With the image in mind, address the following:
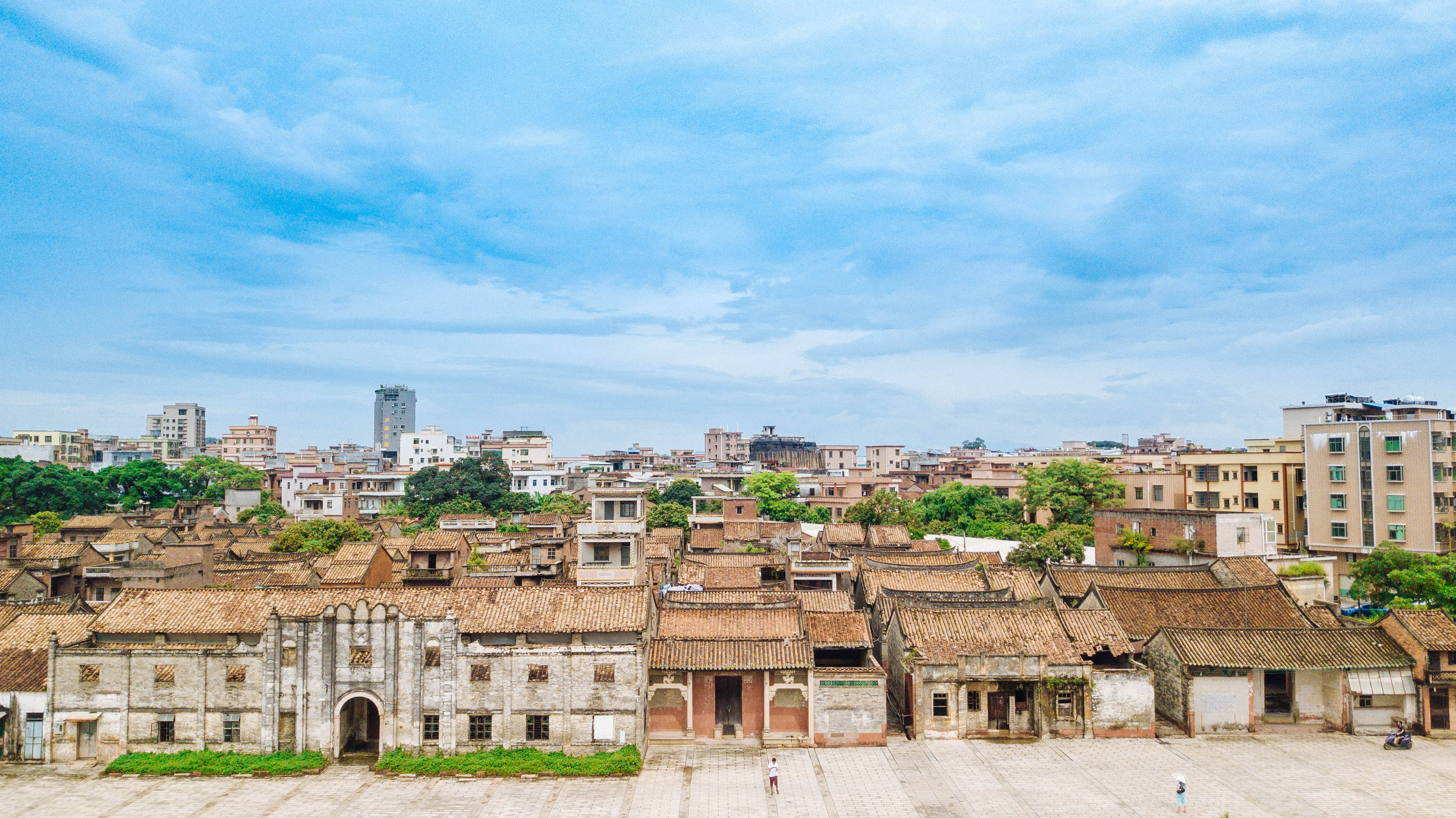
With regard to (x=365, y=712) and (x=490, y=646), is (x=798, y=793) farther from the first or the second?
(x=365, y=712)

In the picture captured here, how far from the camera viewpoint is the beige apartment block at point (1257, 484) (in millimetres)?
69188

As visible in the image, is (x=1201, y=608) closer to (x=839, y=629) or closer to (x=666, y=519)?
(x=839, y=629)

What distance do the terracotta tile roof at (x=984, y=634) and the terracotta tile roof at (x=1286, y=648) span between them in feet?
9.37

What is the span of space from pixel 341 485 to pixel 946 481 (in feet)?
265

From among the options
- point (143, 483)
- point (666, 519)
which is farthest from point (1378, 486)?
point (143, 483)

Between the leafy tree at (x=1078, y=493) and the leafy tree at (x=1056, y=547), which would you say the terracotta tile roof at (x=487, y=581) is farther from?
the leafy tree at (x=1078, y=493)

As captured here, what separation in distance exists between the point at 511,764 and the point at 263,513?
92.0m

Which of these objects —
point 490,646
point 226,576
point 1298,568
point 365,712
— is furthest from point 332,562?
point 1298,568

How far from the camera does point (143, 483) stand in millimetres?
112688

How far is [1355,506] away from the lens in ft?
208

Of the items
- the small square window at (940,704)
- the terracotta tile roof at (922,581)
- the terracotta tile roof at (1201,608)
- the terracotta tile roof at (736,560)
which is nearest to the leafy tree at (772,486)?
the terracotta tile roof at (736,560)

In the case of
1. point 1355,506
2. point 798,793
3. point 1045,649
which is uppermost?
point 1355,506

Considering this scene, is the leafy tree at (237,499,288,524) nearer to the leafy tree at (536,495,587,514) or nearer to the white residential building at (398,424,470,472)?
the leafy tree at (536,495,587,514)

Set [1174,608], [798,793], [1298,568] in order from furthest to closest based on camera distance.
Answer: [1298,568]
[1174,608]
[798,793]
